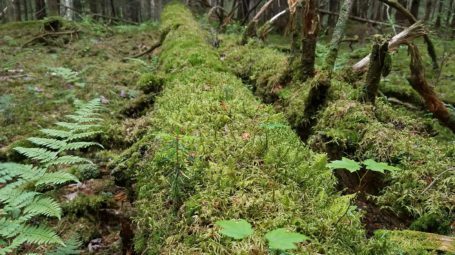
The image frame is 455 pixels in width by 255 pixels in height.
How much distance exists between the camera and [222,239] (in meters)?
1.91

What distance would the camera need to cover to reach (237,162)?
2605mm

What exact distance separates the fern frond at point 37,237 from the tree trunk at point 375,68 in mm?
3500

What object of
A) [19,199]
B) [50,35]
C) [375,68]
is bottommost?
[19,199]

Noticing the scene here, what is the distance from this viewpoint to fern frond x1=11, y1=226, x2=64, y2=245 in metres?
2.64

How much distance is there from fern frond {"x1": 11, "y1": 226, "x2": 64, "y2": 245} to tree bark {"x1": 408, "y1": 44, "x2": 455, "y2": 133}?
14.3 feet

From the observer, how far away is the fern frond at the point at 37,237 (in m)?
2.64

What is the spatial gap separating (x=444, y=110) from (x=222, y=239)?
4.44 meters

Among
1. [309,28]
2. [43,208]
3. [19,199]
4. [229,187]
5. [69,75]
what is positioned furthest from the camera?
[69,75]

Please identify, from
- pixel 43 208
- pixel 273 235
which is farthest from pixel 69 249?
pixel 273 235

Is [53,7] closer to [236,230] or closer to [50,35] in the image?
[50,35]

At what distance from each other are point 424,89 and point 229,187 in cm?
380

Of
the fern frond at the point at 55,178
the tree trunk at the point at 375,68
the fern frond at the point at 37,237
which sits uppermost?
the tree trunk at the point at 375,68

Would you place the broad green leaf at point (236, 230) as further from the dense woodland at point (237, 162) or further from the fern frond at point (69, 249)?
the fern frond at point (69, 249)

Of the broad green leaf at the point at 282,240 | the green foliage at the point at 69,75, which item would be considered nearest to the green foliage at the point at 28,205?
the broad green leaf at the point at 282,240
